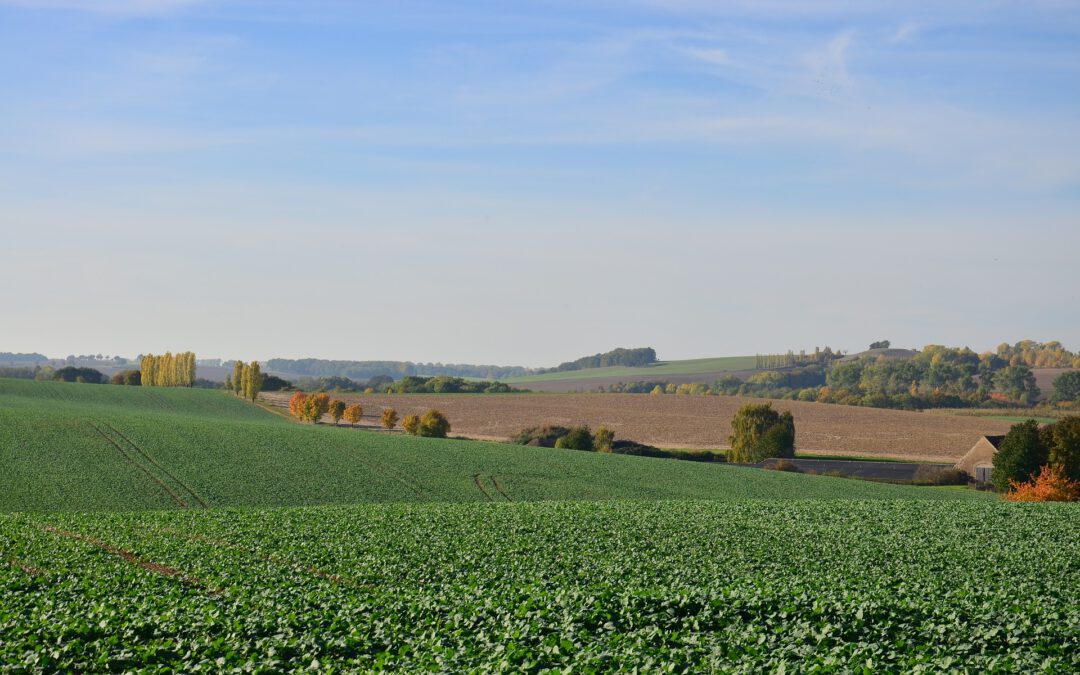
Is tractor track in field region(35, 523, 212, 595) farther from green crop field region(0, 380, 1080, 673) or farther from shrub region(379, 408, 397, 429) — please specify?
shrub region(379, 408, 397, 429)

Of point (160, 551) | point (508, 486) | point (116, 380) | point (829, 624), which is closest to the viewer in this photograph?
point (829, 624)

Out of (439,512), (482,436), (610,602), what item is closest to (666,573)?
(610,602)

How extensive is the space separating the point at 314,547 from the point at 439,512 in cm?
740

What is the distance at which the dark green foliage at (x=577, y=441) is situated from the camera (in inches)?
3177

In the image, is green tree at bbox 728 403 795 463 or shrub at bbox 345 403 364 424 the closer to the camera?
green tree at bbox 728 403 795 463

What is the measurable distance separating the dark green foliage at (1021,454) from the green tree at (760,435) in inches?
870

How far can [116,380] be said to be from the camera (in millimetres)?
127125

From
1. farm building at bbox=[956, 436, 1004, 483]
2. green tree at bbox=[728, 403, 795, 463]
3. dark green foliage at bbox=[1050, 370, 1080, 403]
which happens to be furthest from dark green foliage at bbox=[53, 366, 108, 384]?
dark green foliage at bbox=[1050, 370, 1080, 403]

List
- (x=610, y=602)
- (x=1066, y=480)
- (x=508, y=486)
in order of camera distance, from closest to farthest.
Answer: (x=610, y=602) < (x=508, y=486) < (x=1066, y=480)

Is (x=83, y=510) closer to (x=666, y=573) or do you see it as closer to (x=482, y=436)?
(x=666, y=573)

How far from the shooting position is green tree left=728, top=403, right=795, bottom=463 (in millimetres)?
82062

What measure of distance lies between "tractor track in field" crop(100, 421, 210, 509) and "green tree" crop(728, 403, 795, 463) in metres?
47.9

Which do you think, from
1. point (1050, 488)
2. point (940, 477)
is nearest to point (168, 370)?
point (940, 477)

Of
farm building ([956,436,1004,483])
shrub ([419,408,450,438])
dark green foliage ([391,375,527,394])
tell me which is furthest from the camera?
dark green foliage ([391,375,527,394])
